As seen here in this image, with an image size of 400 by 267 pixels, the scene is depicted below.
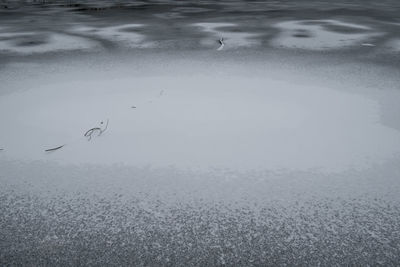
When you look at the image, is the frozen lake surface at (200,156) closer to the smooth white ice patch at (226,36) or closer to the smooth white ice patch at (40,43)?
the smooth white ice patch at (40,43)

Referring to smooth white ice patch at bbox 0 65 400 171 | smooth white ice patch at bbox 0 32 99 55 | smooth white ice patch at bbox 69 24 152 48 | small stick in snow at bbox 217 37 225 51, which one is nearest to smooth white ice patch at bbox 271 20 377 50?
small stick in snow at bbox 217 37 225 51

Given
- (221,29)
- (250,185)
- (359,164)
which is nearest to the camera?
(250,185)

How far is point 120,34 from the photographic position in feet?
21.2

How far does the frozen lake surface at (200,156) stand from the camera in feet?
5.60

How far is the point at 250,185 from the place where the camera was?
2174 mm

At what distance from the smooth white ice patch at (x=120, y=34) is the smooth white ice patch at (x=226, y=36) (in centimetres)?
100

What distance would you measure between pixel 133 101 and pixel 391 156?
214 cm

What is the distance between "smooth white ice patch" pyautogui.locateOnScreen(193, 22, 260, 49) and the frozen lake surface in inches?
16.5

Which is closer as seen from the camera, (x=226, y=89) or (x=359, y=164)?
(x=359, y=164)

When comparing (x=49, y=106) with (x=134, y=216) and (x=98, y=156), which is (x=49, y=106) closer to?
(x=98, y=156)

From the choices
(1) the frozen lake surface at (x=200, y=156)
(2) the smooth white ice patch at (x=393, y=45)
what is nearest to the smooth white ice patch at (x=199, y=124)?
(1) the frozen lake surface at (x=200, y=156)

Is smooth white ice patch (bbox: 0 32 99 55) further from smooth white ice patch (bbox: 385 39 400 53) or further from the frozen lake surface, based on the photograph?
smooth white ice patch (bbox: 385 39 400 53)

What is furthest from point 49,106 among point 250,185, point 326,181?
point 326,181

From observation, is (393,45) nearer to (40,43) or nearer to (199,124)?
(199,124)
